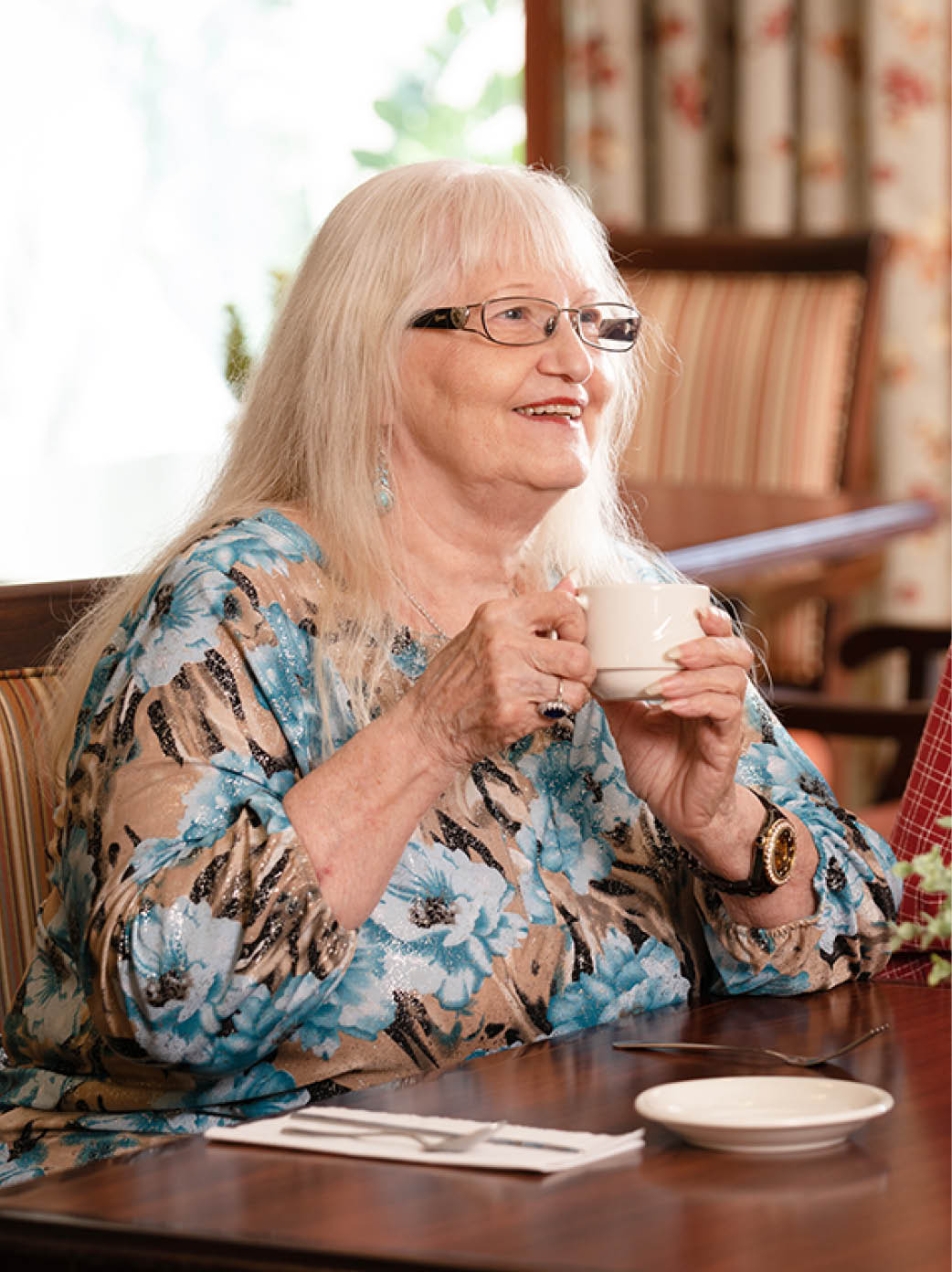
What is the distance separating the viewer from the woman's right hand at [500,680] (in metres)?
1.33

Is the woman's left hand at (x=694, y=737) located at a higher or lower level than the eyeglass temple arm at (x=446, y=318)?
lower

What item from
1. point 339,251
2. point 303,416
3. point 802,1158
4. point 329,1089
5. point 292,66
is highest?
point 292,66

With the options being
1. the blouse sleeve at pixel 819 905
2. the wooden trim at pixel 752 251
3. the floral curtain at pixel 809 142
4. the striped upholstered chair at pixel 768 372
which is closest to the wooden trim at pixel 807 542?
the striped upholstered chair at pixel 768 372

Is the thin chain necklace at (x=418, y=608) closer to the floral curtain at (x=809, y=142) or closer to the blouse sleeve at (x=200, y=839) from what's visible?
the blouse sleeve at (x=200, y=839)

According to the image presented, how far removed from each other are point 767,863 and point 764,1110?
0.41 meters

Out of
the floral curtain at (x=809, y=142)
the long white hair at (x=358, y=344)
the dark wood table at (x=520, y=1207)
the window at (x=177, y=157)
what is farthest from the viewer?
the window at (x=177, y=157)

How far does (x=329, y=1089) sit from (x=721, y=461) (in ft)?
8.21

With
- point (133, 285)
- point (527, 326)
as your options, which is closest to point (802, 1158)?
point (527, 326)

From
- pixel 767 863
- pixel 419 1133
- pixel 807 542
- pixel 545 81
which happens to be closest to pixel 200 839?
pixel 419 1133

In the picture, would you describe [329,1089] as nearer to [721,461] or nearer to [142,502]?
[142,502]

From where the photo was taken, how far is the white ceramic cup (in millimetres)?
1282

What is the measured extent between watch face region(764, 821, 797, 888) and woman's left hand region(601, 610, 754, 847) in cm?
4

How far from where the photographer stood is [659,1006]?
1517 millimetres

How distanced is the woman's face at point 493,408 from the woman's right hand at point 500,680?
0.77 feet
